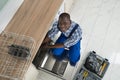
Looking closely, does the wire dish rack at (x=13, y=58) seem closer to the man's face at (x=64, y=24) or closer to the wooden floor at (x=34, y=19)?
the wooden floor at (x=34, y=19)

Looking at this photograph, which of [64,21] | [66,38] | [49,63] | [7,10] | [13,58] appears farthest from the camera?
[49,63]

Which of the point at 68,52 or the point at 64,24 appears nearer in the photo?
the point at 64,24

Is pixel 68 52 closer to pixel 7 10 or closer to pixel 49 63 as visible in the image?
pixel 49 63

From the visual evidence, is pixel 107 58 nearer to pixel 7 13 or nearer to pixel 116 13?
pixel 116 13

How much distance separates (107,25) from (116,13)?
0.24 m

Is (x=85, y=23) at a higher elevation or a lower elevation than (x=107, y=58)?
higher

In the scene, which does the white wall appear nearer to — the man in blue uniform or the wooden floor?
the wooden floor

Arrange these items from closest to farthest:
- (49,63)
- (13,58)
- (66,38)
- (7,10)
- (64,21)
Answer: (13,58) < (7,10) < (64,21) < (66,38) < (49,63)

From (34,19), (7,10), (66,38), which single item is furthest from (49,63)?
(7,10)

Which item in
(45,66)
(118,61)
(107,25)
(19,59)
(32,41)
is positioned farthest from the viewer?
(107,25)

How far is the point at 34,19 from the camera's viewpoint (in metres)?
2.06

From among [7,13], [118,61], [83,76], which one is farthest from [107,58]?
[7,13]

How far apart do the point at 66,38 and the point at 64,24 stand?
0.28 m

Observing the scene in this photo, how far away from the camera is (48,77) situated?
2865mm
